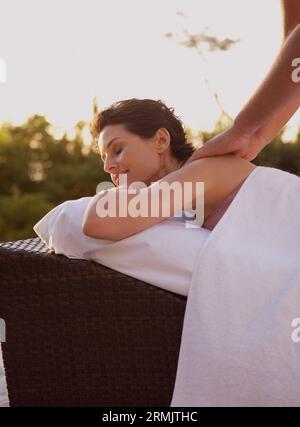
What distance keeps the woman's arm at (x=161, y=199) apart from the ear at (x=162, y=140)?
1.09 feet

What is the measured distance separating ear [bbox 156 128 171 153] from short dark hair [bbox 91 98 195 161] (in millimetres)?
17

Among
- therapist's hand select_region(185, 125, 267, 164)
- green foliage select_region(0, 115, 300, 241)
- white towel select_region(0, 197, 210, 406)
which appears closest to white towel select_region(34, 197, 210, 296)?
white towel select_region(0, 197, 210, 406)

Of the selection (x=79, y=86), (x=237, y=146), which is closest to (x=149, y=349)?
(x=237, y=146)

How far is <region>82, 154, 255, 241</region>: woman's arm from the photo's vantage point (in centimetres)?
170

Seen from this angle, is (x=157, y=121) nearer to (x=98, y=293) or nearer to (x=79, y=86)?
(x=98, y=293)

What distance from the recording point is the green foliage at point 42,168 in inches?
380

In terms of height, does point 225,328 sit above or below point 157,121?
below

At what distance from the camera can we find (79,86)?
9.48 metres

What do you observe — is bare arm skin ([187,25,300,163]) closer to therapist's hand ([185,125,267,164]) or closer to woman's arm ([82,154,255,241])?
therapist's hand ([185,125,267,164])

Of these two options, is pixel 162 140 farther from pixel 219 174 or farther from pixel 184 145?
pixel 219 174

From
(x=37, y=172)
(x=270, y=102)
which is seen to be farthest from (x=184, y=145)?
(x=37, y=172)

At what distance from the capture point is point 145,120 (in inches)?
84.5

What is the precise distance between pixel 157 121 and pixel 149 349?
2.32 feet

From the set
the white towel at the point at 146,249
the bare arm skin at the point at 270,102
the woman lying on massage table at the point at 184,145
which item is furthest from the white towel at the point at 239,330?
the bare arm skin at the point at 270,102
